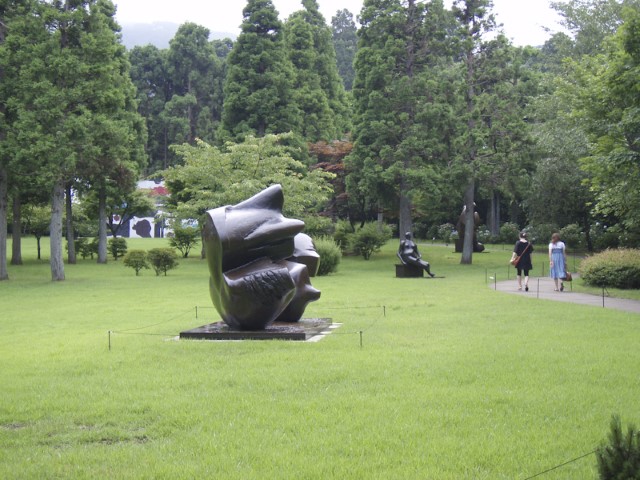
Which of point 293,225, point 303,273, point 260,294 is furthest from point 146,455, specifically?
point 303,273

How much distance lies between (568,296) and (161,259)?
16352 millimetres

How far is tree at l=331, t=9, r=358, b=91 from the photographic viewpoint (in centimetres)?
8388

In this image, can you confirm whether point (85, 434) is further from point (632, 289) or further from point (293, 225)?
point (632, 289)

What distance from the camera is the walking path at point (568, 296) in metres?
16.2

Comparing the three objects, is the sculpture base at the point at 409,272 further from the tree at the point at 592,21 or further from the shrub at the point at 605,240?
the tree at the point at 592,21

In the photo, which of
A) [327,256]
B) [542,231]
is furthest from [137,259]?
[542,231]

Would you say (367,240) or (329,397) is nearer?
(329,397)

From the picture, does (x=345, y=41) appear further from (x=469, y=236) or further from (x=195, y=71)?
(x=469, y=236)

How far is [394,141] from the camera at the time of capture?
109ft

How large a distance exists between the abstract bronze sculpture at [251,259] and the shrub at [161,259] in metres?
17.1

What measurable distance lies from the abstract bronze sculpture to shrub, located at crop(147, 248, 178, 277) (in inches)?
675

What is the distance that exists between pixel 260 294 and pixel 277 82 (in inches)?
1135

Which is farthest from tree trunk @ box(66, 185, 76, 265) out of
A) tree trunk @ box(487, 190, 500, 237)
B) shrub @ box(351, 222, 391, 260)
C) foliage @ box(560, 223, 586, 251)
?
tree trunk @ box(487, 190, 500, 237)

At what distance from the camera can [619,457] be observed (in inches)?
131
